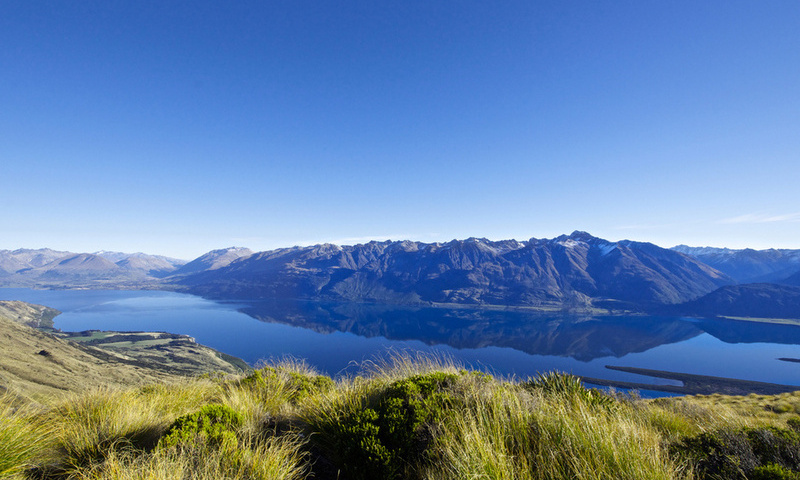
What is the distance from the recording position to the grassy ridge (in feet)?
10.9

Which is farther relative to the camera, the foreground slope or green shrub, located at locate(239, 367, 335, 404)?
the foreground slope

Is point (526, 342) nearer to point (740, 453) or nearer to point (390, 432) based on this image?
point (740, 453)

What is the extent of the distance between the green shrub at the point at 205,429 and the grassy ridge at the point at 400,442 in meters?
0.02

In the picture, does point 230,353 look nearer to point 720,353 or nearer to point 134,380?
point 134,380

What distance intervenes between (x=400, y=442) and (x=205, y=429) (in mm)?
2531

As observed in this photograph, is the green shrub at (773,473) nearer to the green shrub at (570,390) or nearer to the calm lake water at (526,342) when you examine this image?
the green shrub at (570,390)

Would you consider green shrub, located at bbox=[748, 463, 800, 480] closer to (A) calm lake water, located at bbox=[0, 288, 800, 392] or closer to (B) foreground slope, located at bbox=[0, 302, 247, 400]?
(B) foreground slope, located at bbox=[0, 302, 247, 400]

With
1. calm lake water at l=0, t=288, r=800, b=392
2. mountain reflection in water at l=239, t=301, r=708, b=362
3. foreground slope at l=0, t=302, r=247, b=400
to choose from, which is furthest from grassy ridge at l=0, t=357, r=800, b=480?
mountain reflection in water at l=239, t=301, r=708, b=362

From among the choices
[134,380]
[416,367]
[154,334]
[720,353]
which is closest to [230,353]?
[154,334]

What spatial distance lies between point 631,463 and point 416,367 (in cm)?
474

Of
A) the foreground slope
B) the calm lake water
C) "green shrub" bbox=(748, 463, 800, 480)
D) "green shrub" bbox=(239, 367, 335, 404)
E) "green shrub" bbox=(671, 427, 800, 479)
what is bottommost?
the calm lake water

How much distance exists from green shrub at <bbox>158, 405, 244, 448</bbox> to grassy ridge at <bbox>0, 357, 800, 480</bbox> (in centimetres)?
2

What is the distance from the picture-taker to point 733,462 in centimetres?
340

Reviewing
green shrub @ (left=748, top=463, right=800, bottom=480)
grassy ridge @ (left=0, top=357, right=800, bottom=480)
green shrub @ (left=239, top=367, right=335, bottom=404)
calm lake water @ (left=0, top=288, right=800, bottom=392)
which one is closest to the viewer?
green shrub @ (left=748, top=463, right=800, bottom=480)
